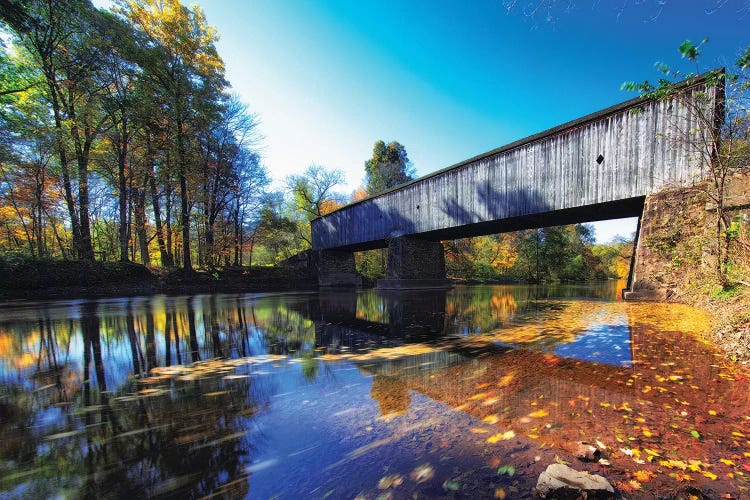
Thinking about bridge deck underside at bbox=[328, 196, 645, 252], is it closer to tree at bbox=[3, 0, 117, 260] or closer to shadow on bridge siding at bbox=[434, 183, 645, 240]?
shadow on bridge siding at bbox=[434, 183, 645, 240]

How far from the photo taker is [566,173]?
35.5 ft

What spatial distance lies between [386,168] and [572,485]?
36926 millimetres

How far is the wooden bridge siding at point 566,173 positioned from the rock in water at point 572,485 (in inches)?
310

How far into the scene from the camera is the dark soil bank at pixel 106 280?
13742 mm

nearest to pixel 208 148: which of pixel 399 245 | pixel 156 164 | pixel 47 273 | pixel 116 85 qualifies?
pixel 156 164

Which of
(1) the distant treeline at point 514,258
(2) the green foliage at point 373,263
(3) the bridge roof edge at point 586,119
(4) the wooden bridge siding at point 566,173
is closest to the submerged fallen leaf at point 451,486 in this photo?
(4) the wooden bridge siding at point 566,173

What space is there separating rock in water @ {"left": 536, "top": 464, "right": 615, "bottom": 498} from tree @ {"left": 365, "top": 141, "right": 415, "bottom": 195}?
35.9 m

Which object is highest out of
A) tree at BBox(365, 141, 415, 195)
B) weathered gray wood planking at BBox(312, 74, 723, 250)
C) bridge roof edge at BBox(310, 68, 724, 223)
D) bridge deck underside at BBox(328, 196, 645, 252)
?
tree at BBox(365, 141, 415, 195)

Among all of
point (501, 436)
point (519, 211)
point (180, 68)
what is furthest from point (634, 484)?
point (180, 68)

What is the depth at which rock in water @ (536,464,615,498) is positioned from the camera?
1.36 meters

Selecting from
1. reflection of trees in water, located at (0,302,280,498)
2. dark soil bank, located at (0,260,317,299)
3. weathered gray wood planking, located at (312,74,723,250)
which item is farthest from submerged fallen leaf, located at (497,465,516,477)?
dark soil bank, located at (0,260,317,299)

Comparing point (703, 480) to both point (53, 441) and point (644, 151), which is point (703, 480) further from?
point (644, 151)

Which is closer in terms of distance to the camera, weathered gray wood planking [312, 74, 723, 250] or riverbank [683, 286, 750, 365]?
riverbank [683, 286, 750, 365]

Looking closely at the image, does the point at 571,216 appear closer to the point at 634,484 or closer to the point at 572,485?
the point at 634,484
